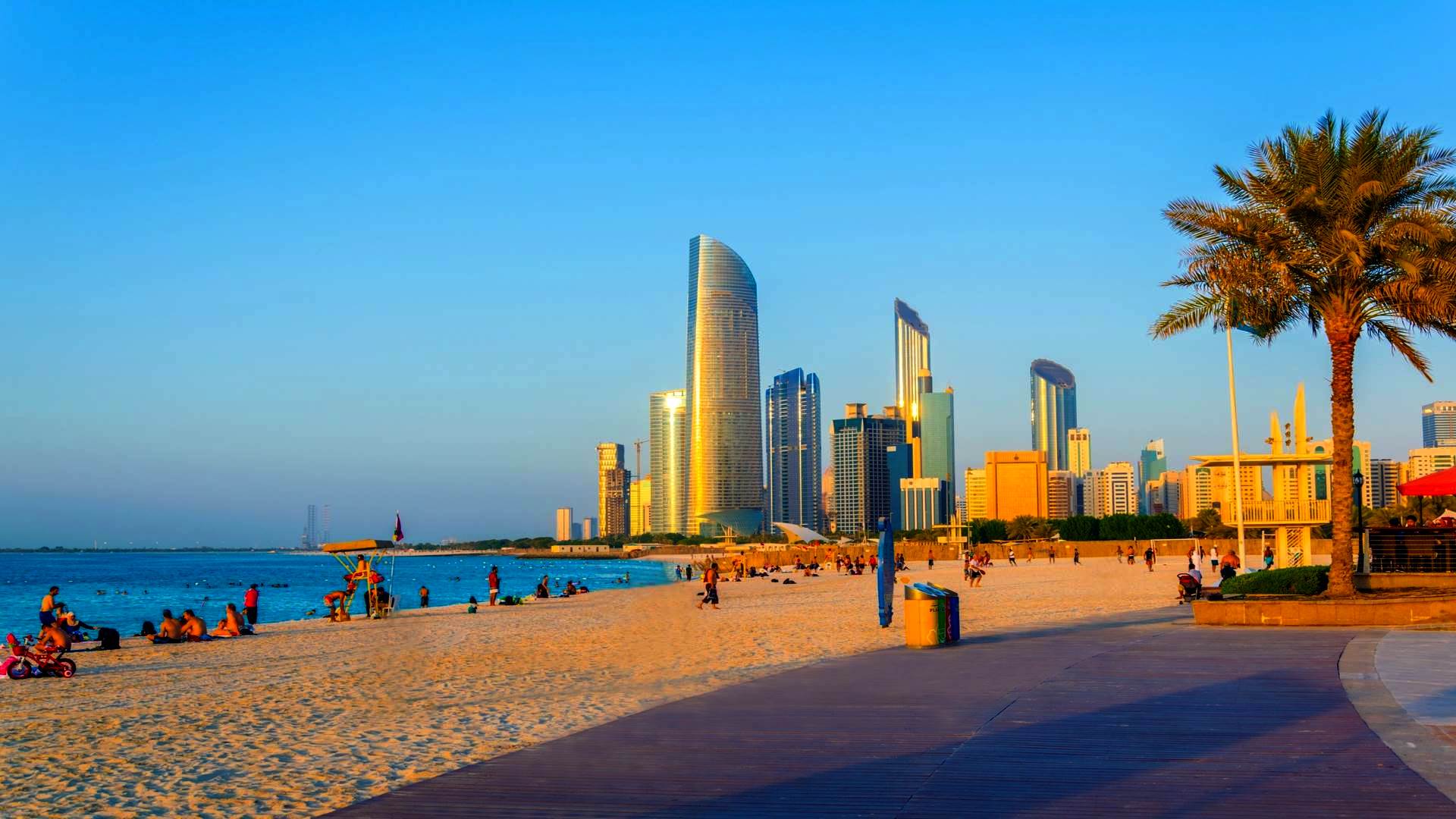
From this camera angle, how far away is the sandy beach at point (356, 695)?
29.5 ft

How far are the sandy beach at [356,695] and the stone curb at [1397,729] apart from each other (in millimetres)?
6409

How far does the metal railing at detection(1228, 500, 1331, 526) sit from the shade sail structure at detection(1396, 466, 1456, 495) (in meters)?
8.92

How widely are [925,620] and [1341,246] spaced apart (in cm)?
918

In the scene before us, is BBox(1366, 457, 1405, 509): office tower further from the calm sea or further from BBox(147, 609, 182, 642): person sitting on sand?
BBox(147, 609, 182, 642): person sitting on sand

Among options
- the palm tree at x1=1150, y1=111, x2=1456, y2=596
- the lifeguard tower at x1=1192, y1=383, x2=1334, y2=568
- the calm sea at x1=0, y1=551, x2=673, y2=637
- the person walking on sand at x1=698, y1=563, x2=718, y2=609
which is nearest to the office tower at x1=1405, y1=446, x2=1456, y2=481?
the calm sea at x1=0, y1=551, x2=673, y2=637

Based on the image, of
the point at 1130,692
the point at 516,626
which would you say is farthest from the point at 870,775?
the point at 516,626

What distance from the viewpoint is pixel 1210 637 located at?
1686 centimetres

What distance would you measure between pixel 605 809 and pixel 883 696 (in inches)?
199

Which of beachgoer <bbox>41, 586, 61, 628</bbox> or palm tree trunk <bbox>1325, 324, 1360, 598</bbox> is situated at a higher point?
palm tree trunk <bbox>1325, 324, 1360, 598</bbox>

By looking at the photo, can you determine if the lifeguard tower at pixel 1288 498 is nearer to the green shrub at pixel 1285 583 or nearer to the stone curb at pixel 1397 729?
the green shrub at pixel 1285 583

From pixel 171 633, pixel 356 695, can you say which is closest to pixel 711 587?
pixel 171 633

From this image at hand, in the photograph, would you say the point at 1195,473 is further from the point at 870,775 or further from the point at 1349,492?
the point at 870,775

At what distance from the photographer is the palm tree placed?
1934cm

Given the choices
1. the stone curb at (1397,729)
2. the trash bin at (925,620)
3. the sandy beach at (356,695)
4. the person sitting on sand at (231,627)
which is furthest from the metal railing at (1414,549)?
the person sitting on sand at (231,627)
